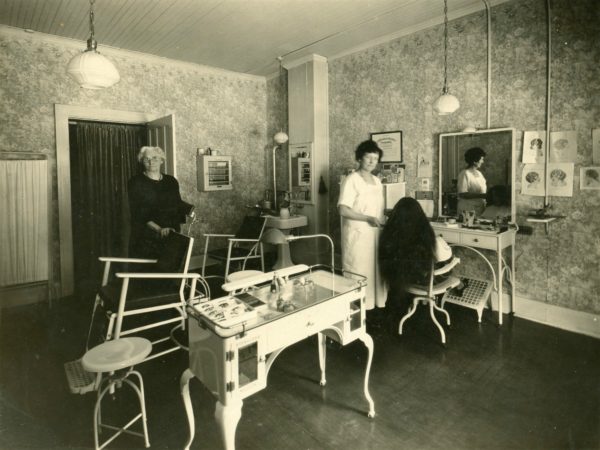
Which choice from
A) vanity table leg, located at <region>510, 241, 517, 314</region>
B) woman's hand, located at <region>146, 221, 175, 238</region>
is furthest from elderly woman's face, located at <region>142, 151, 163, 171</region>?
vanity table leg, located at <region>510, 241, 517, 314</region>

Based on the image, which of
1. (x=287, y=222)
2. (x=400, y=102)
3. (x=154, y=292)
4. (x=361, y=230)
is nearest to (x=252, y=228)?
(x=287, y=222)

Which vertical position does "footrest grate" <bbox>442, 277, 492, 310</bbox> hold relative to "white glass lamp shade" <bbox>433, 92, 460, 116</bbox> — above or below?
below

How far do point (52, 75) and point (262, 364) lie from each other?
4374 millimetres

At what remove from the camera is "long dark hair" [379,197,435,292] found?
313 centimetres

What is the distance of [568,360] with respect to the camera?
2.87 m

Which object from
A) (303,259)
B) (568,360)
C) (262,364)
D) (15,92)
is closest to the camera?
(262,364)

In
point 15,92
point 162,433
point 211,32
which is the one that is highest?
point 211,32

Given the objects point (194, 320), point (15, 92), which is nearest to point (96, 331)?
point (194, 320)

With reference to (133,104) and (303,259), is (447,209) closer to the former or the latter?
(303,259)

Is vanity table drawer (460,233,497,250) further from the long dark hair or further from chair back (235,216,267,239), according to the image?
chair back (235,216,267,239)

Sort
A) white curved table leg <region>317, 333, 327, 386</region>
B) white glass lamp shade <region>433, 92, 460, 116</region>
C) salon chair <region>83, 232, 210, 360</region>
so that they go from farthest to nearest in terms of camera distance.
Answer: white glass lamp shade <region>433, 92, 460, 116</region> < salon chair <region>83, 232, 210, 360</region> < white curved table leg <region>317, 333, 327, 386</region>

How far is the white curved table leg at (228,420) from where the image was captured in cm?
160

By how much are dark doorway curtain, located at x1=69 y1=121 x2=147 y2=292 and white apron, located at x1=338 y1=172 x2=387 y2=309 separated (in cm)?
328

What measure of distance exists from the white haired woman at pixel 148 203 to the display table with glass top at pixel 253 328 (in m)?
1.99
